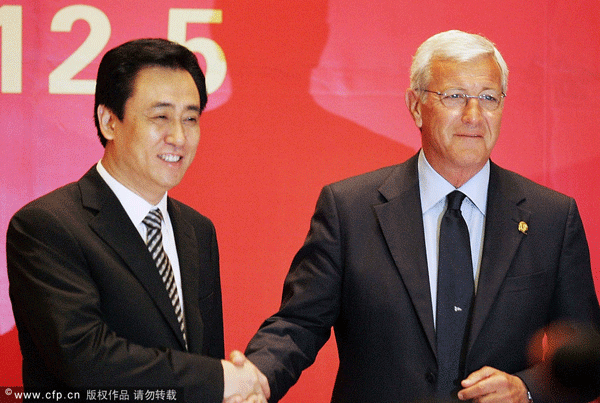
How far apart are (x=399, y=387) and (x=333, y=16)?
1.69 meters

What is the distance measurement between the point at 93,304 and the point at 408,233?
2.69ft

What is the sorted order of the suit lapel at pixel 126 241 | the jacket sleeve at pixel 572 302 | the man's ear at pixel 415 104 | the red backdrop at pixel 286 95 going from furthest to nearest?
the red backdrop at pixel 286 95 < the man's ear at pixel 415 104 < the jacket sleeve at pixel 572 302 < the suit lapel at pixel 126 241

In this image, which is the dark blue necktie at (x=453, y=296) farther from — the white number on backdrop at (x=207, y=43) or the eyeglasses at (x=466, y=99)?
the white number on backdrop at (x=207, y=43)

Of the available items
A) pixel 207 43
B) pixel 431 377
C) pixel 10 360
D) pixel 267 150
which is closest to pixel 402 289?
pixel 431 377

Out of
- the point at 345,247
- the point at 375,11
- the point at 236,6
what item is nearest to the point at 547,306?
the point at 345,247

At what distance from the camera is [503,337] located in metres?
1.82

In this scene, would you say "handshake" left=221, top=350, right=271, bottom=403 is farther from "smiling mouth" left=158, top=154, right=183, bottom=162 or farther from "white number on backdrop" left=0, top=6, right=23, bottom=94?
"white number on backdrop" left=0, top=6, right=23, bottom=94

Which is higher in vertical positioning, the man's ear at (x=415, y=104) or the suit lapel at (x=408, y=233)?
the man's ear at (x=415, y=104)

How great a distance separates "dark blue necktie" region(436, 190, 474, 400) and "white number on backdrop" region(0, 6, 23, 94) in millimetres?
1961

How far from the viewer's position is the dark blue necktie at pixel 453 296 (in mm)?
1794

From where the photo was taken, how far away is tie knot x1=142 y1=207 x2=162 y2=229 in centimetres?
179

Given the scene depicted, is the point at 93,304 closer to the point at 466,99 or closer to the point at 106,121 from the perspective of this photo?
the point at 106,121

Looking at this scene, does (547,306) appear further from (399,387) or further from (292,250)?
(292,250)

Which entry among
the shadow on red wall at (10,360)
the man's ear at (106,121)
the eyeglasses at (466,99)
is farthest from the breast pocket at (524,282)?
the shadow on red wall at (10,360)
